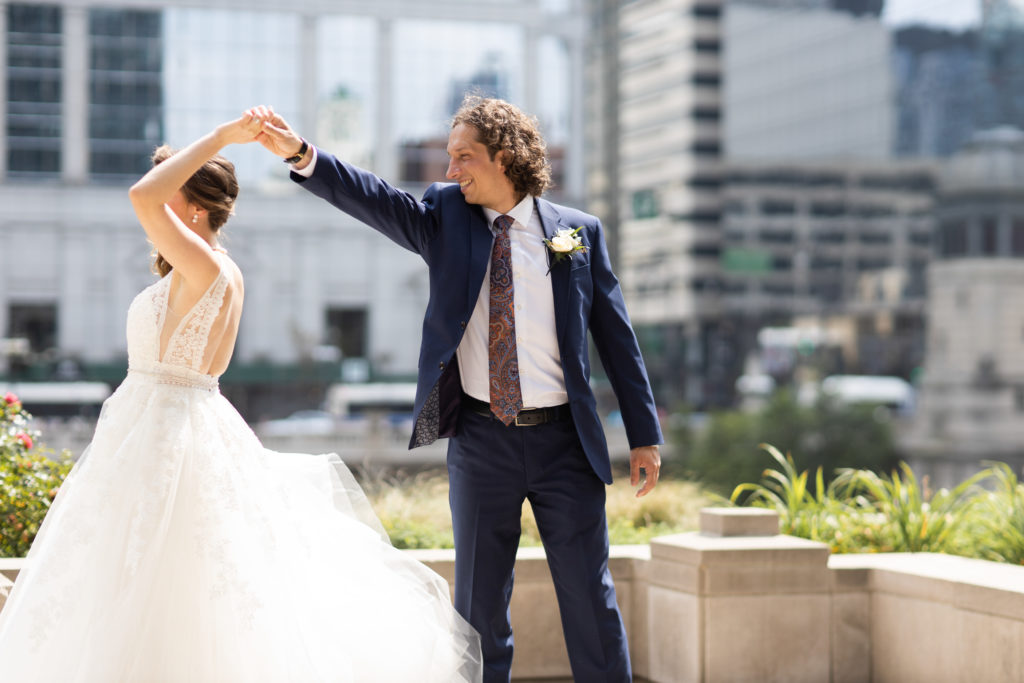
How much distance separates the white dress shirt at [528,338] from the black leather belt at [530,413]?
17 mm

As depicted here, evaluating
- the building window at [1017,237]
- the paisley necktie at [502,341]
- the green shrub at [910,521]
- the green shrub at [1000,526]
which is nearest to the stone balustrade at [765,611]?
the green shrub at [1000,526]

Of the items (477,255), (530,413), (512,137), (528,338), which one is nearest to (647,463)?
(530,413)

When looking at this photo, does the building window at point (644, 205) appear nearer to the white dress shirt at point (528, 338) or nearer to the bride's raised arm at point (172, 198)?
the white dress shirt at point (528, 338)

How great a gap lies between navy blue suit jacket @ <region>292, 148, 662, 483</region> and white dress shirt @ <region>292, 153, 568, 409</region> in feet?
0.10

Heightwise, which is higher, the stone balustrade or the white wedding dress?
the white wedding dress

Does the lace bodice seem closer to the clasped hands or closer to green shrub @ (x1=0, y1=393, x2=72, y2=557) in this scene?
the clasped hands

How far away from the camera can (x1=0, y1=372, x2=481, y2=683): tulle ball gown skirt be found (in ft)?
9.52

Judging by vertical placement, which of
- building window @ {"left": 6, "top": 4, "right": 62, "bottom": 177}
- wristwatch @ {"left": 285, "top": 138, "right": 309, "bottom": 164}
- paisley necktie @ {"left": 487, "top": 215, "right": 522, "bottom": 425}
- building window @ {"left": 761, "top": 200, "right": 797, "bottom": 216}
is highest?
building window @ {"left": 6, "top": 4, "right": 62, "bottom": 177}

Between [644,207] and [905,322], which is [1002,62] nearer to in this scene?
[905,322]

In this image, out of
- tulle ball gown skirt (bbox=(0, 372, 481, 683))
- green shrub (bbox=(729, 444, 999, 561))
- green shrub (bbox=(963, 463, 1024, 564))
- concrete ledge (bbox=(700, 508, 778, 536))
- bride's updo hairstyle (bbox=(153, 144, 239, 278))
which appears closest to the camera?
tulle ball gown skirt (bbox=(0, 372, 481, 683))

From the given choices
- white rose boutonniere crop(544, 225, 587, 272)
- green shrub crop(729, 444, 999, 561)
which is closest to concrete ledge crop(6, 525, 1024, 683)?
green shrub crop(729, 444, 999, 561)

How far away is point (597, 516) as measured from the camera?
3459 mm

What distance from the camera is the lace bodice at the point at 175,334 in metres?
3.20

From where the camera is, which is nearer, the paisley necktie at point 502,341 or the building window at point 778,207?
the paisley necktie at point 502,341
